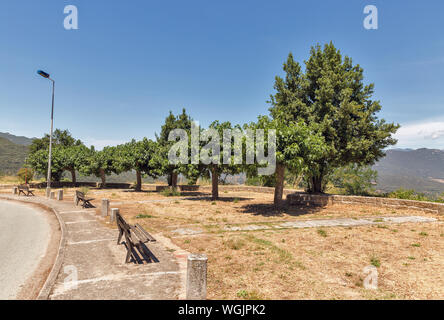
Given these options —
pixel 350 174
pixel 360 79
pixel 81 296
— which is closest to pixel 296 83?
pixel 360 79

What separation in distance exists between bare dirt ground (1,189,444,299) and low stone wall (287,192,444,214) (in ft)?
4.27

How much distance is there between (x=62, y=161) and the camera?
3466cm

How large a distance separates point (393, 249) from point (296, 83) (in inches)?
653

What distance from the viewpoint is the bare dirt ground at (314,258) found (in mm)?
5215

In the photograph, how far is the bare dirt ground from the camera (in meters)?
5.21

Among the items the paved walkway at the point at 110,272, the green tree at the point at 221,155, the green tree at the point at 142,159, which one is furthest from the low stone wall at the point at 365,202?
the green tree at the point at 142,159

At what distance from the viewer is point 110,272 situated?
5.99 metres

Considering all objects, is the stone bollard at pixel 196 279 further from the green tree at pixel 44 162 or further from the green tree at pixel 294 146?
the green tree at pixel 44 162

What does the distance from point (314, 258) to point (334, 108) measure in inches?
585

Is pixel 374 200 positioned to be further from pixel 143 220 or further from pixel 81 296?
pixel 81 296

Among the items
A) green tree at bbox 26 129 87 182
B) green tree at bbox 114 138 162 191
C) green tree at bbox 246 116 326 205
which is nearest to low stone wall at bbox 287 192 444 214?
green tree at bbox 246 116 326 205

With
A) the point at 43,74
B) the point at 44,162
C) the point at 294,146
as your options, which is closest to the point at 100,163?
the point at 44,162

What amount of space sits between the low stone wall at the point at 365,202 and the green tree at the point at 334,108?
1.91 meters

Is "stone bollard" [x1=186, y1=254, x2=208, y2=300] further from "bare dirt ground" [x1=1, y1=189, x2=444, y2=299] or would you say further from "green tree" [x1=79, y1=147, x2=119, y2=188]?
"green tree" [x1=79, y1=147, x2=119, y2=188]
